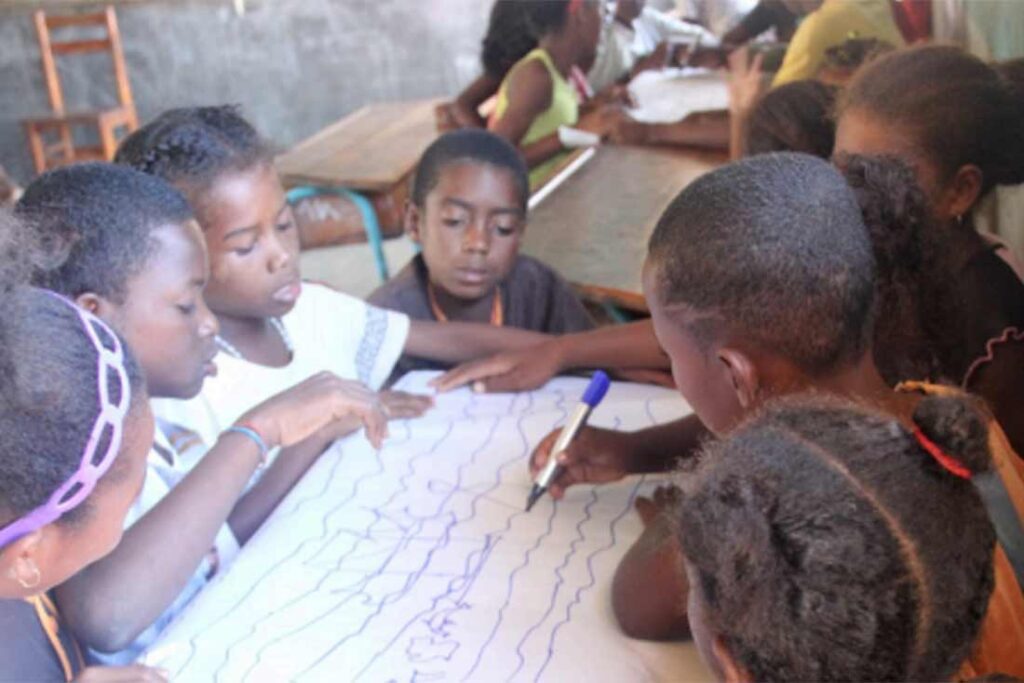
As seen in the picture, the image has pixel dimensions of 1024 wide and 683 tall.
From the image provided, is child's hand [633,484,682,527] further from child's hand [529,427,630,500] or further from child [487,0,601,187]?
child [487,0,601,187]

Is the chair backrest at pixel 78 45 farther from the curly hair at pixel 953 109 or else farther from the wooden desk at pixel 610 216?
the curly hair at pixel 953 109

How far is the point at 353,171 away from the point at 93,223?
180cm

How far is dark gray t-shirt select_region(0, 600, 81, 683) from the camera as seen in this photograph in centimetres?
85

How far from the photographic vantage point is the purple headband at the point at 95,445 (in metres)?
0.76

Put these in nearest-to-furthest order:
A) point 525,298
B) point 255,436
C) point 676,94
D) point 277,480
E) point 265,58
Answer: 1. point 255,436
2. point 277,480
3. point 525,298
4. point 676,94
5. point 265,58

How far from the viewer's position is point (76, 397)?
0.77 meters

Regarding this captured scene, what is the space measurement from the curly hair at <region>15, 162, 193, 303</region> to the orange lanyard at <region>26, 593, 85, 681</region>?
324 mm

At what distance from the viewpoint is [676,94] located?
Answer: 3.19 m

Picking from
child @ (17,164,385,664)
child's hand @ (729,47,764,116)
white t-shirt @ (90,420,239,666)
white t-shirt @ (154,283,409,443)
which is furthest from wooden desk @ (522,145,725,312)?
white t-shirt @ (90,420,239,666)

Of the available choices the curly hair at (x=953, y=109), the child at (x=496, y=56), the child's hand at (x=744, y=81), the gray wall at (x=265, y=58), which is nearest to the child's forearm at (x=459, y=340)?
the curly hair at (x=953, y=109)

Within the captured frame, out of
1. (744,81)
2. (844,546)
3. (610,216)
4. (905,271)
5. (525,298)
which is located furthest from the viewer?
(744,81)

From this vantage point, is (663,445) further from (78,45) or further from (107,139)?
(78,45)

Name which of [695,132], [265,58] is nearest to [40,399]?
→ [695,132]

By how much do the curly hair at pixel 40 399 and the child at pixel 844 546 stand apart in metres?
0.47
